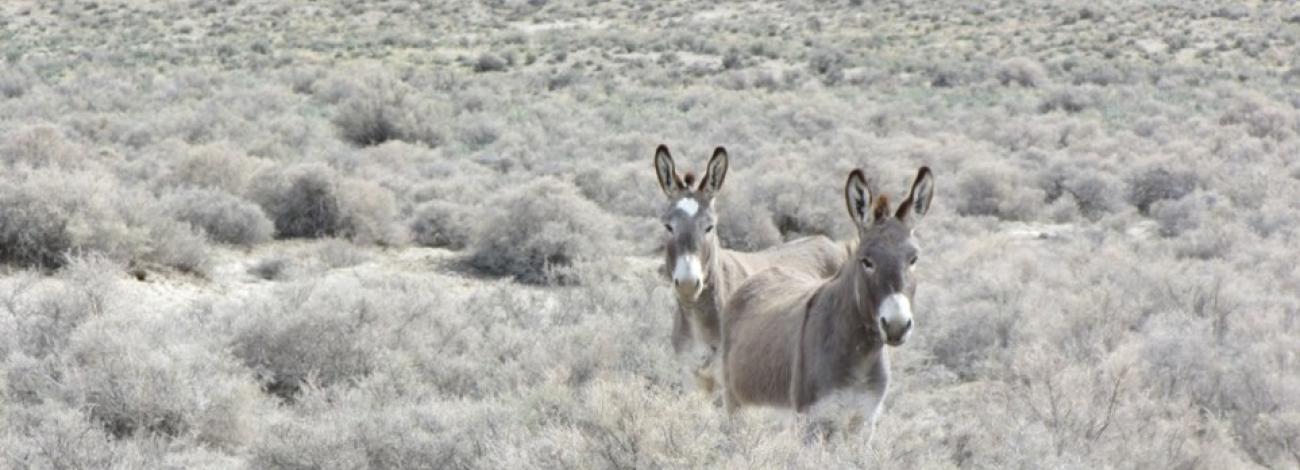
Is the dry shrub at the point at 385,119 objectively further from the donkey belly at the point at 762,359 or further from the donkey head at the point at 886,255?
the donkey head at the point at 886,255

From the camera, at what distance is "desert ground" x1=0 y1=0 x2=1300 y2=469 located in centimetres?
692

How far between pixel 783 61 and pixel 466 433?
132ft

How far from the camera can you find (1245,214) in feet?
53.0

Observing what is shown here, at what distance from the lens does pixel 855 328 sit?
19.2 ft

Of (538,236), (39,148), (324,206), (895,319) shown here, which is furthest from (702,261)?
(39,148)

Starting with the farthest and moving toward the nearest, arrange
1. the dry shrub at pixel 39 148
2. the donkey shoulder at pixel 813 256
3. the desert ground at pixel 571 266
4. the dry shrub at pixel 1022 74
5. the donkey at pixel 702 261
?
the dry shrub at pixel 1022 74
the dry shrub at pixel 39 148
the donkey shoulder at pixel 813 256
the donkey at pixel 702 261
the desert ground at pixel 571 266

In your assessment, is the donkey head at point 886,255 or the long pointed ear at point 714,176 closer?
the donkey head at point 886,255

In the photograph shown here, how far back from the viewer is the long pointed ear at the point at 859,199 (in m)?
5.88

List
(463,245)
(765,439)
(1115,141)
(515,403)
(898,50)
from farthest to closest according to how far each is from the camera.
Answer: (898,50) < (1115,141) < (463,245) < (515,403) < (765,439)

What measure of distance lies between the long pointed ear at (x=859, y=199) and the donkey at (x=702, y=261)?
2.95 feet

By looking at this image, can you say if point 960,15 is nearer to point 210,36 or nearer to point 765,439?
point 210,36

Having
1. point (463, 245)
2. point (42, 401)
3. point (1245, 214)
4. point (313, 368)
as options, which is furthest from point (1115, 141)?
point (42, 401)

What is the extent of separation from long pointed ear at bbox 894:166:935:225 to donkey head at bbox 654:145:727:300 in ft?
4.88

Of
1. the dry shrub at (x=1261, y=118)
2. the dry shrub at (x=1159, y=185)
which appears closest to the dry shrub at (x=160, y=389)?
the dry shrub at (x=1159, y=185)
